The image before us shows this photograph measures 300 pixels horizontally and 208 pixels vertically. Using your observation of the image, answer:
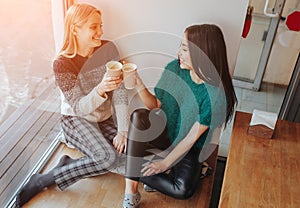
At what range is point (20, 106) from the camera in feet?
6.08

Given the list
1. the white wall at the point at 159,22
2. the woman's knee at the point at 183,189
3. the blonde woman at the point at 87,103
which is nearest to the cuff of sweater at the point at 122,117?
the blonde woman at the point at 87,103

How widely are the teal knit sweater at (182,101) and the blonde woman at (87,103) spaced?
0.23m

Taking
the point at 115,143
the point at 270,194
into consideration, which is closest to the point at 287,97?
the point at 270,194

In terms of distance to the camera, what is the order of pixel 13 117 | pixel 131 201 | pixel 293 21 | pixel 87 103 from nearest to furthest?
pixel 87 103 → pixel 131 201 → pixel 13 117 → pixel 293 21

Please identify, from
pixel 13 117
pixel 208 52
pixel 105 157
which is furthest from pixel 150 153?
pixel 13 117

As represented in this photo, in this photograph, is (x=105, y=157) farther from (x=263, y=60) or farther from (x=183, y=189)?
(x=263, y=60)

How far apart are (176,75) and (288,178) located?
2.26 ft

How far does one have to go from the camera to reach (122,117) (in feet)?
5.32

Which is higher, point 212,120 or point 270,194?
point 212,120

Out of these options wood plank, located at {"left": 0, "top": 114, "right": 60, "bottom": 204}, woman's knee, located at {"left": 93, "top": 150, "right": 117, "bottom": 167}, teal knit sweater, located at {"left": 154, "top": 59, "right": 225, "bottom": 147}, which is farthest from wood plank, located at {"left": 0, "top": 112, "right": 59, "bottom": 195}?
teal knit sweater, located at {"left": 154, "top": 59, "right": 225, "bottom": 147}

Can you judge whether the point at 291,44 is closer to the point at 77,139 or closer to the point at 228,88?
the point at 228,88

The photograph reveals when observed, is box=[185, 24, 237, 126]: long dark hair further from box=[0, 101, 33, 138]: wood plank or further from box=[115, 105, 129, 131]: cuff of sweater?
box=[0, 101, 33, 138]: wood plank

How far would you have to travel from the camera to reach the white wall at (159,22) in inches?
57.1

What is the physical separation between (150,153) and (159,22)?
671mm
